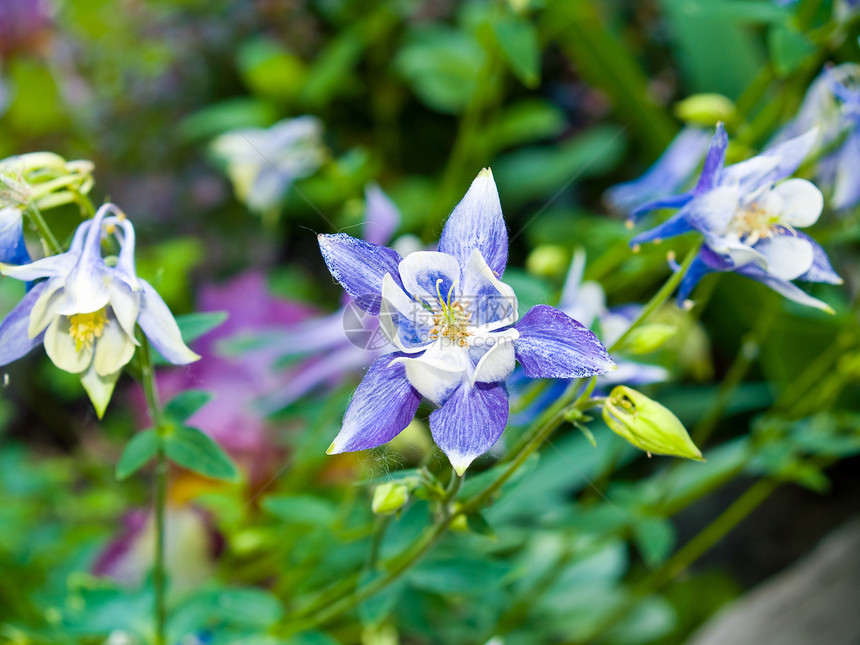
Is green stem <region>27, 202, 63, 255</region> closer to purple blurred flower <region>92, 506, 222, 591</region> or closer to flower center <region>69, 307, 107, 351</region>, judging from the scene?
flower center <region>69, 307, 107, 351</region>

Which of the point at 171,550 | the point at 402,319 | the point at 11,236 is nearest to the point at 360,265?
the point at 402,319

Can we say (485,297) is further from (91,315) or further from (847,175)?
(847,175)

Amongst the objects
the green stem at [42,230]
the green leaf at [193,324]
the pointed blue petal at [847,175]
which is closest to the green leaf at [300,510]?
the green leaf at [193,324]

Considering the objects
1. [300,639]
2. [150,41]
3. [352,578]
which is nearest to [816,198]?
[352,578]

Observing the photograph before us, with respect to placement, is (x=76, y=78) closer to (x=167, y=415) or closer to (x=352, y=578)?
(x=167, y=415)

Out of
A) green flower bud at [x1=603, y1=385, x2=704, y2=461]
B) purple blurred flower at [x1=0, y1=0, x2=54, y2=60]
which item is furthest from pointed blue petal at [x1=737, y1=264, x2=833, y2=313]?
purple blurred flower at [x1=0, y1=0, x2=54, y2=60]

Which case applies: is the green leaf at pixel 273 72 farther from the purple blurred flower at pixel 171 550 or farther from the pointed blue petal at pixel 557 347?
the pointed blue petal at pixel 557 347

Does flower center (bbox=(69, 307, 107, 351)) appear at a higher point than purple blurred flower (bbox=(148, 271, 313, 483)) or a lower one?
higher

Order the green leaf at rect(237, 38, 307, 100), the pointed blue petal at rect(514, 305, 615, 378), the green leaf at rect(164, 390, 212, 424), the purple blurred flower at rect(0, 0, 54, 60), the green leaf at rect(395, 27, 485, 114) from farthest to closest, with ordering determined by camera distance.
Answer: the purple blurred flower at rect(0, 0, 54, 60) → the green leaf at rect(237, 38, 307, 100) → the green leaf at rect(395, 27, 485, 114) → the green leaf at rect(164, 390, 212, 424) → the pointed blue petal at rect(514, 305, 615, 378)
